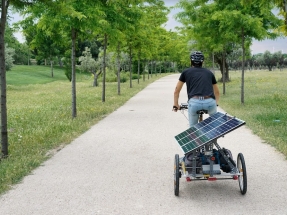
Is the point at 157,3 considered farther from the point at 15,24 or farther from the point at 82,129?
the point at 82,129

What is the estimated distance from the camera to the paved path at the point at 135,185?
445cm

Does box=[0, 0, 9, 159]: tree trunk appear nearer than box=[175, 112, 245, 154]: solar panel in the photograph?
No

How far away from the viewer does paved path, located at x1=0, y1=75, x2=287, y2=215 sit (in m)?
4.45

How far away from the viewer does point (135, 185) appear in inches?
208

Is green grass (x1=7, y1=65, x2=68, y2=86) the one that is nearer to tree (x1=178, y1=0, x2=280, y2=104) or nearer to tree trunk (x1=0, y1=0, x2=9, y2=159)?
tree (x1=178, y1=0, x2=280, y2=104)

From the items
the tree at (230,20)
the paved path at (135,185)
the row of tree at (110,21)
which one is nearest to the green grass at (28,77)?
the row of tree at (110,21)

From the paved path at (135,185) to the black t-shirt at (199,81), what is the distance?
131 cm

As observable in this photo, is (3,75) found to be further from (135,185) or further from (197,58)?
(197,58)

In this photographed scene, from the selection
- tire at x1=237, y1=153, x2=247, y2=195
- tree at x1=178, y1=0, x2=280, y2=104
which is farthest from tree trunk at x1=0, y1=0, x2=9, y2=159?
tree at x1=178, y1=0, x2=280, y2=104

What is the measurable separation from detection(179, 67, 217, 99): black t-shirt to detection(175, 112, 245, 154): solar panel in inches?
14.4

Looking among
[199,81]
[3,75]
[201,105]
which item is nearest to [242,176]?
[201,105]

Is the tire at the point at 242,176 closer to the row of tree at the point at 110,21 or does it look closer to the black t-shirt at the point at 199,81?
the black t-shirt at the point at 199,81

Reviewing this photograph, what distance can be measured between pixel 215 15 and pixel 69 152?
9716 mm

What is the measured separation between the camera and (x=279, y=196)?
15.7ft
